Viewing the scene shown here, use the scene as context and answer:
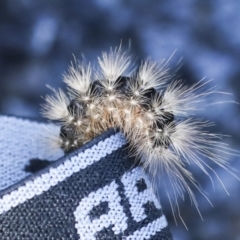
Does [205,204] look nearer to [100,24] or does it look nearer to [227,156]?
[227,156]

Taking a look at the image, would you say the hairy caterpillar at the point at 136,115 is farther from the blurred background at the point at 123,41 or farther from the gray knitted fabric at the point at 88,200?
the blurred background at the point at 123,41

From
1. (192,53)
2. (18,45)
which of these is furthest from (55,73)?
(192,53)

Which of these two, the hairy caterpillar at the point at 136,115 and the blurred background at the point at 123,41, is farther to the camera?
the blurred background at the point at 123,41

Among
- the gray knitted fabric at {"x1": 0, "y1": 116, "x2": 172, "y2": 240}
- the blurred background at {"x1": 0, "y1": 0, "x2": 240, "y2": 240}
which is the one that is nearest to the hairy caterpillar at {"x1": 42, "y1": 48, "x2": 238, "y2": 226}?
the gray knitted fabric at {"x1": 0, "y1": 116, "x2": 172, "y2": 240}

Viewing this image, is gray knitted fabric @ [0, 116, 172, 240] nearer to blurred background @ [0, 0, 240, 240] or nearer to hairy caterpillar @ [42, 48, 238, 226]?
hairy caterpillar @ [42, 48, 238, 226]

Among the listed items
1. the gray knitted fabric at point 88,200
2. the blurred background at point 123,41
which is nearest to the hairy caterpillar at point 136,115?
the gray knitted fabric at point 88,200

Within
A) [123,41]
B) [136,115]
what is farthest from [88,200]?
[123,41]
